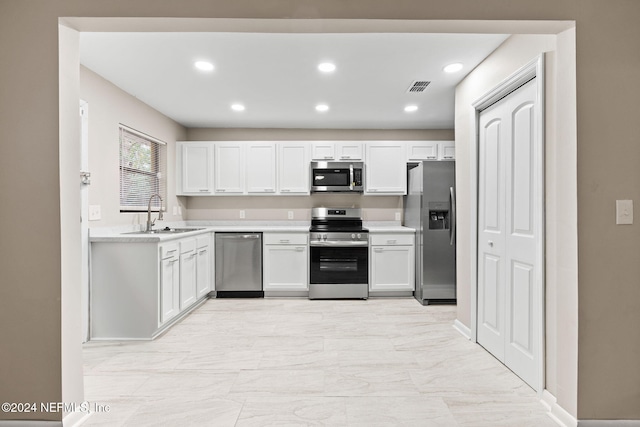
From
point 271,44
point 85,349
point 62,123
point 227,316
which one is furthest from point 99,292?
point 271,44

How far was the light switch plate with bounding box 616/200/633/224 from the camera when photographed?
178cm

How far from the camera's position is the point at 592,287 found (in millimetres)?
1778

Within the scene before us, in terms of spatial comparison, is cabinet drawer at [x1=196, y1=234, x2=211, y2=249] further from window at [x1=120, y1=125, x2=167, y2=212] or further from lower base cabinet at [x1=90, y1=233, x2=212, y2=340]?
lower base cabinet at [x1=90, y1=233, x2=212, y2=340]

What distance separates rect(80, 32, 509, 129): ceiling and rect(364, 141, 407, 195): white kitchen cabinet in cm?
51

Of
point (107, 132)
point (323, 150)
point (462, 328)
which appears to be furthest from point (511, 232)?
point (107, 132)

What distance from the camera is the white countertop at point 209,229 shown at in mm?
3154

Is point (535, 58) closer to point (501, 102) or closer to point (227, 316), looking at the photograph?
point (501, 102)

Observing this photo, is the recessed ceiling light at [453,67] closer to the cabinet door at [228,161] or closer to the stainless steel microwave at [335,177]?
the stainless steel microwave at [335,177]

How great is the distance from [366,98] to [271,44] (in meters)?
1.54

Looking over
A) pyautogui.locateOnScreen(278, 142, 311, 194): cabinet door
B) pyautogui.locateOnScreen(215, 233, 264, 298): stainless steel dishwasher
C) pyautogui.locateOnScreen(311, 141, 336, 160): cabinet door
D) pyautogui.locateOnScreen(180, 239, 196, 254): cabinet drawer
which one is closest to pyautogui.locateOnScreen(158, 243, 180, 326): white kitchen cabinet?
pyautogui.locateOnScreen(180, 239, 196, 254): cabinet drawer

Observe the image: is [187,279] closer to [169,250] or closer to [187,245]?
[187,245]

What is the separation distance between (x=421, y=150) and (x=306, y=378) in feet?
12.2

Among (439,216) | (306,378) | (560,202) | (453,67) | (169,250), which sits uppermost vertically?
(453,67)

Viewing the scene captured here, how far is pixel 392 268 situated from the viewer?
4738mm
